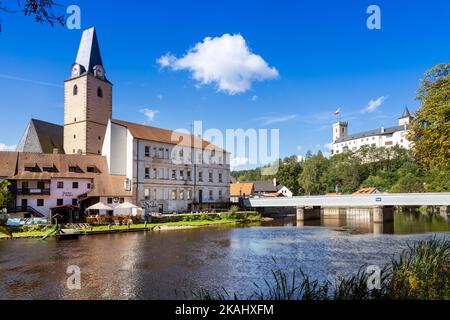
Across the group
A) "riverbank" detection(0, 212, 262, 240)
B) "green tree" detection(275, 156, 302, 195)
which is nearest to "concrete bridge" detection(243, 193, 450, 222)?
"riverbank" detection(0, 212, 262, 240)

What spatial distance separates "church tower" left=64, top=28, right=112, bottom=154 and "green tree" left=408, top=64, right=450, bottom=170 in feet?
167

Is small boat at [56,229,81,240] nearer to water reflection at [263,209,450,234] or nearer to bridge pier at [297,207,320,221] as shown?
water reflection at [263,209,450,234]

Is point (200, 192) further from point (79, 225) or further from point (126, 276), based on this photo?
point (126, 276)

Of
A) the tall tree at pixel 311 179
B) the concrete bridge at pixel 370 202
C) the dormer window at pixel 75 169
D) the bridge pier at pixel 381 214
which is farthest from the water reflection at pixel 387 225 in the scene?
the tall tree at pixel 311 179

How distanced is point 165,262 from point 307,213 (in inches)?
2009

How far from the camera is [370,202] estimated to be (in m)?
60.5

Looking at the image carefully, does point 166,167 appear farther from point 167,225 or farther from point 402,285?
point 402,285

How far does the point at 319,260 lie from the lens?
2431cm

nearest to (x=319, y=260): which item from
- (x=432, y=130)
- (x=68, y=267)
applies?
(x=432, y=130)

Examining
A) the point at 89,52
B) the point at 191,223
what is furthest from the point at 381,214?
the point at 89,52

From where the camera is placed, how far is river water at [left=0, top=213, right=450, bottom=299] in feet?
57.0

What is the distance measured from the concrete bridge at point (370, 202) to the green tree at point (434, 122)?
3809cm

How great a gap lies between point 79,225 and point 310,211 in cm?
4424

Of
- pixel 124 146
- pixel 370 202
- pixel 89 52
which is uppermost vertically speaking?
pixel 89 52
